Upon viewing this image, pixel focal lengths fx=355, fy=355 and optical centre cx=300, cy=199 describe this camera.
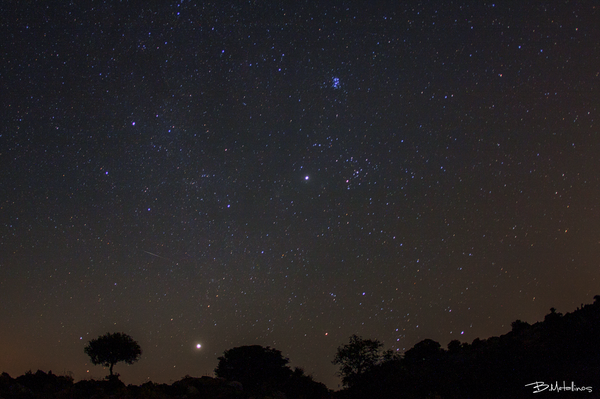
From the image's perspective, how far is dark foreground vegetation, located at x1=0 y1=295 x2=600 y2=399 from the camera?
17234 mm

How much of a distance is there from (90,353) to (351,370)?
67.0 feet

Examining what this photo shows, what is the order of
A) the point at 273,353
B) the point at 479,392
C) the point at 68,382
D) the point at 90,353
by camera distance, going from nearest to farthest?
1. the point at 479,392
2. the point at 68,382
3. the point at 90,353
4. the point at 273,353

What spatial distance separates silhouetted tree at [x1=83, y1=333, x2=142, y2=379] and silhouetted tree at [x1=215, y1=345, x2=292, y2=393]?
1173cm

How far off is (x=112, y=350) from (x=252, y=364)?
15.1m

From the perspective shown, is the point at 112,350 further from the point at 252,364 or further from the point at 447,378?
the point at 447,378

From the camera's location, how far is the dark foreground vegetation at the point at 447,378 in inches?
679

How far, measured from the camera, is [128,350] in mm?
27750

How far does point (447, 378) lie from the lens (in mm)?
22281

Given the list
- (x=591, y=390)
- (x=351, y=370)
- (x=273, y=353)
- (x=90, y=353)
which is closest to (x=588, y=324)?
(x=591, y=390)

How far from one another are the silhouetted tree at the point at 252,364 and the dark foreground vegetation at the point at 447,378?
375 inches

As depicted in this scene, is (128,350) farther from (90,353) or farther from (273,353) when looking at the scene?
(273,353)
